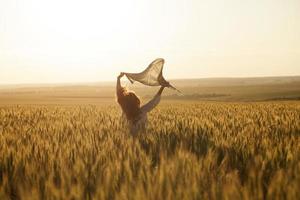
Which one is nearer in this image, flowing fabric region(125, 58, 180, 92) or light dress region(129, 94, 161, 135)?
light dress region(129, 94, 161, 135)

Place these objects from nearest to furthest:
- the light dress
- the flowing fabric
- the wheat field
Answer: the wheat field < the light dress < the flowing fabric

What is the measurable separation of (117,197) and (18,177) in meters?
1.30

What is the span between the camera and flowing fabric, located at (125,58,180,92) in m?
7.94

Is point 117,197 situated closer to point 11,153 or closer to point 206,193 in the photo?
point 206,193

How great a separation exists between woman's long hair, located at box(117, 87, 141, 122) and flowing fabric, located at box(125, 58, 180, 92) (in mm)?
708

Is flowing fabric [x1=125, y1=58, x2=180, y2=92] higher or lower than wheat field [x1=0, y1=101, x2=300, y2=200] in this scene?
higher

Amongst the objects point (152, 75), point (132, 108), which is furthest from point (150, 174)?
point (152, 75)

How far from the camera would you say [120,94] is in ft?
24.1

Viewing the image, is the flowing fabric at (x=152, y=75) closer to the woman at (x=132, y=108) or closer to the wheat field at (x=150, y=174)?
the woman at (x=132, y=108)

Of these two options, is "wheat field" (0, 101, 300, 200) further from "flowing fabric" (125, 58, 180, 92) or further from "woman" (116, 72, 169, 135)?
"flowing fabric" (125, 58, 180, 92)

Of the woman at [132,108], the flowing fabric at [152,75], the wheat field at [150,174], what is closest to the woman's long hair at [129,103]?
the woman at [132,108]

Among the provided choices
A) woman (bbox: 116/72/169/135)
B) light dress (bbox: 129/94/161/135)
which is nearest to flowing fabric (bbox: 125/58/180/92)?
light dress (bbox: 129/94/161/135)

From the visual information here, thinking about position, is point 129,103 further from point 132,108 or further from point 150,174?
point 150,174

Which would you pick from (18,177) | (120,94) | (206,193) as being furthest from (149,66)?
(206,193)
